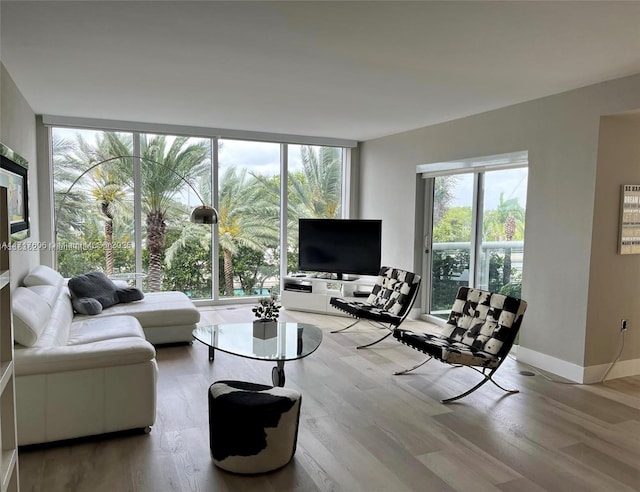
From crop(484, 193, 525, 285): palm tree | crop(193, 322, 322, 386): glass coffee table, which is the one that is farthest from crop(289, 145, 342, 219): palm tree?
crop(193, 322, 322, 386): glass coffee table

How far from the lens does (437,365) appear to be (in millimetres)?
4473

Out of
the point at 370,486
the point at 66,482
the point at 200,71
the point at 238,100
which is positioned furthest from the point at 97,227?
the point at 370,486

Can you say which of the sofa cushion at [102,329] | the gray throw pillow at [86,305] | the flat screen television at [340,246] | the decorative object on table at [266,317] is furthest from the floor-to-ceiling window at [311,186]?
the sofa cushion at [102,329]

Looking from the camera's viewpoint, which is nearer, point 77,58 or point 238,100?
point 77,58

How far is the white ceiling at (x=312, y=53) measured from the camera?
99.7 inches

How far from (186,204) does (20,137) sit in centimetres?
233

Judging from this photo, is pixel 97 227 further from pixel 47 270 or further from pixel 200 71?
pixel 200 71

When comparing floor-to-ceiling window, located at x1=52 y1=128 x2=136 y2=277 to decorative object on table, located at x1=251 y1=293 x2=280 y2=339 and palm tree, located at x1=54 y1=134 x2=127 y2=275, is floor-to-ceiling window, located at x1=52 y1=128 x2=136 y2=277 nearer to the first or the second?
palm tree, located at x1=54 y1=134 x2=127 y2=275

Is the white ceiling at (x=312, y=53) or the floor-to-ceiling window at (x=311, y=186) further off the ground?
the white ceiling at (x=312, y=53)

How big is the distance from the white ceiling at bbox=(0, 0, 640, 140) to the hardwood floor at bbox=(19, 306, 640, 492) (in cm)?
250

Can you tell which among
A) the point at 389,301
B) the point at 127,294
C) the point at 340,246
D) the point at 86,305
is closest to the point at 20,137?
the point at 86,305

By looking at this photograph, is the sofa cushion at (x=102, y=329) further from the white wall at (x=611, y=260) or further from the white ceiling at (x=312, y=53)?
the white wall at (x=611, y=260)

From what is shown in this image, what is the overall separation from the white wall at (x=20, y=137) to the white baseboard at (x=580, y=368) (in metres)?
4.53

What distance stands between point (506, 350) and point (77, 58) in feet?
12.8
